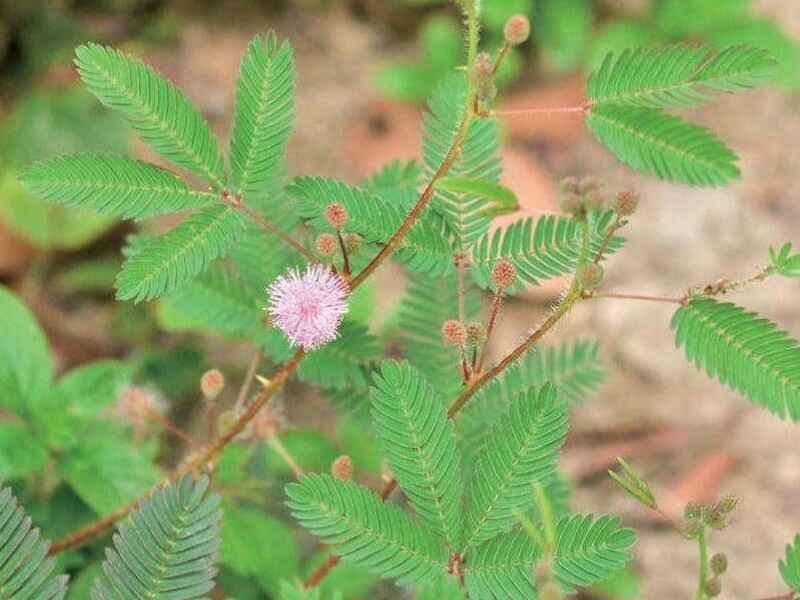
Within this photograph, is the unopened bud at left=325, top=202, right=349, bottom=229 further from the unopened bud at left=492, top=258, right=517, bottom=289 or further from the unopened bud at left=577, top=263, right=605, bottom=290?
the unopened bud at left=577, top=263, right=605, bottom=290

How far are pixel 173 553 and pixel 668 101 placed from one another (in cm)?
96

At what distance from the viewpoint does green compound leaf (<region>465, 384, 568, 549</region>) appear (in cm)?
159

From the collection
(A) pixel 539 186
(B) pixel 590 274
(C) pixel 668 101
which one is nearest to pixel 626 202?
(B) pixel 590 274

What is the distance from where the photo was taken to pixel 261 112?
170cm

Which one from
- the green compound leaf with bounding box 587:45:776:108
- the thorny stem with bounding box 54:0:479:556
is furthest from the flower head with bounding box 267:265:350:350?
the green compound leaf with bounding box 587:45:776:108

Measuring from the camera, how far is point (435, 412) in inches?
63.5

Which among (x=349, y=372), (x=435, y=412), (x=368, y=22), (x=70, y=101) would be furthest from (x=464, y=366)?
(x=368, y=22)

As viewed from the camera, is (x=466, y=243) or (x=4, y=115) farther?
(x=4, y=115)

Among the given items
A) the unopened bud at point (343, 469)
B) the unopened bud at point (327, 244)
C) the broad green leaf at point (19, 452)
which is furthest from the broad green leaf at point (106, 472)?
the unopened bud at point (327, 244)

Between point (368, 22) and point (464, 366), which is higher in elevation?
point (368, 22)

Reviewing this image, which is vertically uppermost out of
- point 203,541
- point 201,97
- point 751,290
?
point 751,290

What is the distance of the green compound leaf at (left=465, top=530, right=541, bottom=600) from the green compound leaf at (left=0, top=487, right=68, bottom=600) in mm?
560

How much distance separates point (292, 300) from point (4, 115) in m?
2.70

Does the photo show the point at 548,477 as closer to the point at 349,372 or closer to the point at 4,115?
the point at 349,372
